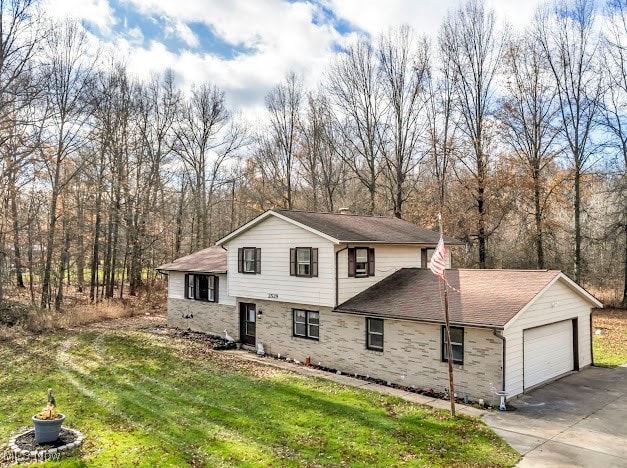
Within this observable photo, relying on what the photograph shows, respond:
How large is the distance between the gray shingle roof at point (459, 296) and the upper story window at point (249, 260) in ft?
15.7

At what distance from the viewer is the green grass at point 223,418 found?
936cm

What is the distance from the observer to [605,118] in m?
29.0

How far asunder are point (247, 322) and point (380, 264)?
7.05 m

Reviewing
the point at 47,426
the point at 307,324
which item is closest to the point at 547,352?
the point at 307,324

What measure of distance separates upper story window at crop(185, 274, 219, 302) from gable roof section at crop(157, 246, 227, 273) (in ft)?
1.54

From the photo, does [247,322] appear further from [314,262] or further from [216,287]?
[314,262]

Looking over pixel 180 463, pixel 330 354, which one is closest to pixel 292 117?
pixel 330 354

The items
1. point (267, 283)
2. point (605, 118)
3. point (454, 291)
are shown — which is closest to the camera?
point (454, 291)

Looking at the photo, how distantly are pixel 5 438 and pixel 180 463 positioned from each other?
432cm

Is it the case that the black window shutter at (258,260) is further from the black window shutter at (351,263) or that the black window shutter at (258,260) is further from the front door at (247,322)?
the black window shutter at (351,263)

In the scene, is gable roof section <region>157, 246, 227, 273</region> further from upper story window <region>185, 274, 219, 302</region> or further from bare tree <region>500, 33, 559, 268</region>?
bare tree <region>500, 33, 559, 268</region>

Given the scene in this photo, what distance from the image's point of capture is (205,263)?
80.2 ft

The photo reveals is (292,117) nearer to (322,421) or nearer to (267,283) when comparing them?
(267,283)

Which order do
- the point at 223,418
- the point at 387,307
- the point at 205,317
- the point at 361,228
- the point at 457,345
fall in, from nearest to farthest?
the point at 223,418
the point at 457,345
the point at 387,307
the point at 361,228
the point at 205,317
